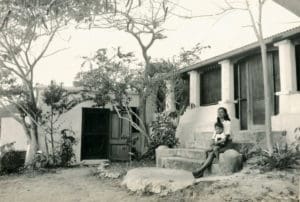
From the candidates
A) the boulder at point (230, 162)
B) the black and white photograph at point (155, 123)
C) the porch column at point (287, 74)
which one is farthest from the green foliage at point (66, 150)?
Answer: the porch column at point (287, 74)

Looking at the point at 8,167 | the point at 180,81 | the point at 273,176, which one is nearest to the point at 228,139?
the point at 273,176

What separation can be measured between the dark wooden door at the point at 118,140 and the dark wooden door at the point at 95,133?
9.4 inches

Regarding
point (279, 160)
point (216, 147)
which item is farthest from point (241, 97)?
point (279, 160)

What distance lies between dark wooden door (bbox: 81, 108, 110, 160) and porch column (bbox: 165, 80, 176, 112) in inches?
103

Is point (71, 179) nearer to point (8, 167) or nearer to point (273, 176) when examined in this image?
point (8, 167)

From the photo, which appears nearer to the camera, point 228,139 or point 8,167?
point 228,139

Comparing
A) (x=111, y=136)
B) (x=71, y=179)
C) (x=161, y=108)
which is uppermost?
(x=161, y=108)

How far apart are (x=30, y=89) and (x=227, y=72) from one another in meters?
6.60

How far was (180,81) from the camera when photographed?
13.3m

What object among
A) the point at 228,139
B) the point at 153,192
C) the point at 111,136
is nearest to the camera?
the point at 153,192

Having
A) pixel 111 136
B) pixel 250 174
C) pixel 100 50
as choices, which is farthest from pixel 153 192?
pixel 111 136

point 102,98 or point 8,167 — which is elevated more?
point 102,98

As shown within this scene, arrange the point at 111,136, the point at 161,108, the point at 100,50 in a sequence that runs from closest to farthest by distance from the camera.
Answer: the point at 100,50, the point at 161,108, the point at 111,136

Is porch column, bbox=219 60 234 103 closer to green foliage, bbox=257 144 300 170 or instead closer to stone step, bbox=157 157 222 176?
stone step, bbox=157 157 222 176
